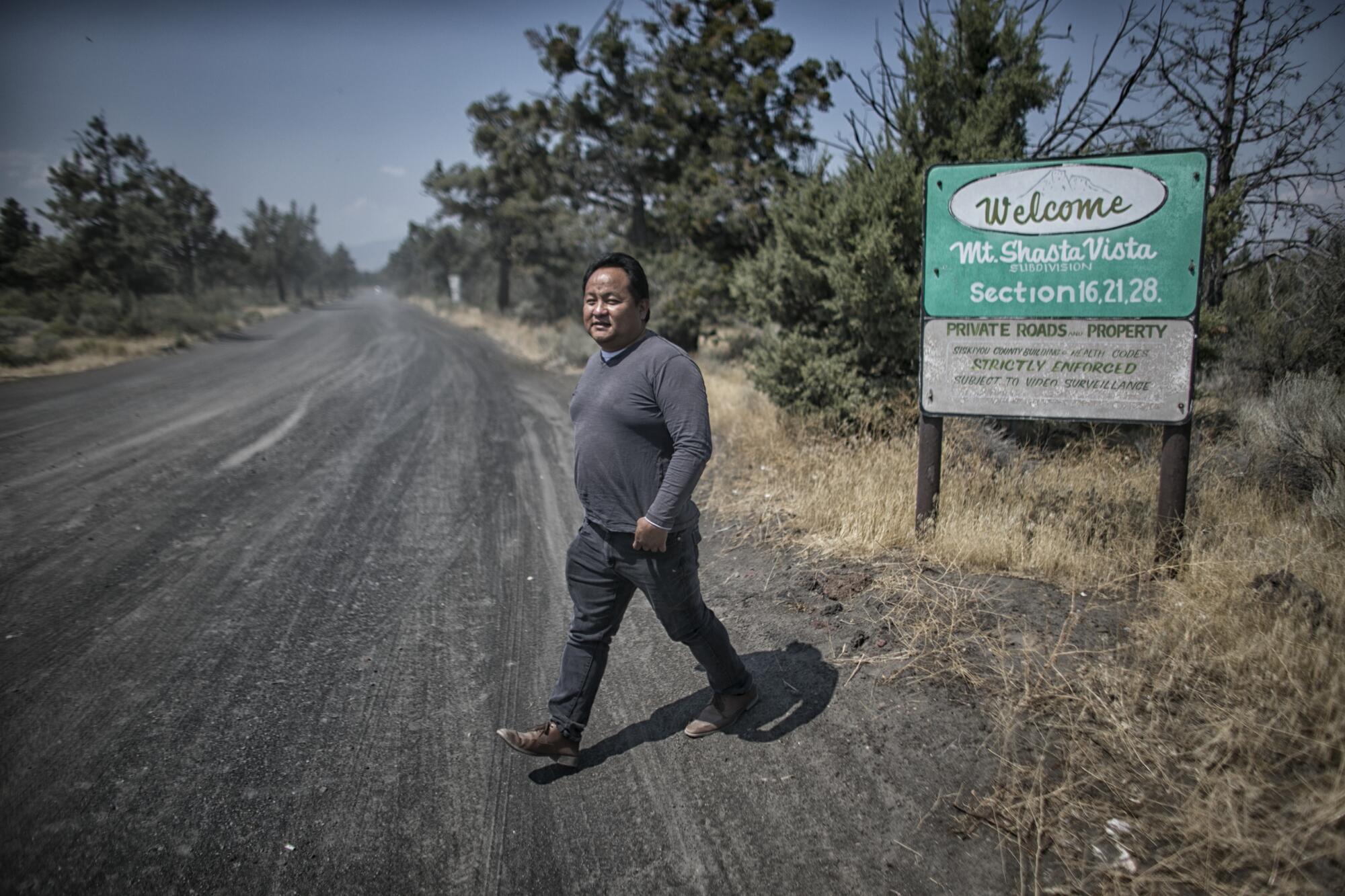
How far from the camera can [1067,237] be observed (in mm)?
4492

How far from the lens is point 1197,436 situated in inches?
266

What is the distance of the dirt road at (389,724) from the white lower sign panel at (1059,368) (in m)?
1.74

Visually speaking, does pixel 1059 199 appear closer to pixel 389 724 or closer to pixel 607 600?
pixel 607 600

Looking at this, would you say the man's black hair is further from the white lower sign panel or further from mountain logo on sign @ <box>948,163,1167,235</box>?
mountain logo on sign @ <box>948,163,1167,235</box>

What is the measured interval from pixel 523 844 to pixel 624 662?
4.47ft

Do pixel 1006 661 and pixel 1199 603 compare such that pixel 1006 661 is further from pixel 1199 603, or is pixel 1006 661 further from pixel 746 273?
pixel 746 273

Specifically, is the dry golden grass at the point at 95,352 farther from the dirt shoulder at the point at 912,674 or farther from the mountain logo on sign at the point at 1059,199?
the mountain logo on sign at the point at 1059,199

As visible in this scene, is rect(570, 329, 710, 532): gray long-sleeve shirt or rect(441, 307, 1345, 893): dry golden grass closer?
rect(441, 307, 1345, 893): dry golden grass

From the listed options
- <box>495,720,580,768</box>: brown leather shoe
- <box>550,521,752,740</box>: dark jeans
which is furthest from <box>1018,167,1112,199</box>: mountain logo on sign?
<box>495,720,580,768</box>: brown leather shoe

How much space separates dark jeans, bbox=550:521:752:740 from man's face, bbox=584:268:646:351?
76 cm

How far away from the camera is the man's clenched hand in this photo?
273 centimetres

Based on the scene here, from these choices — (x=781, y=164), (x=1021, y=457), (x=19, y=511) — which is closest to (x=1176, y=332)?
(x=1021, y=457)

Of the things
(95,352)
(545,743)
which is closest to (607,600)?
(545,743)

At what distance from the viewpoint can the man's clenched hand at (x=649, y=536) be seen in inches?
107
